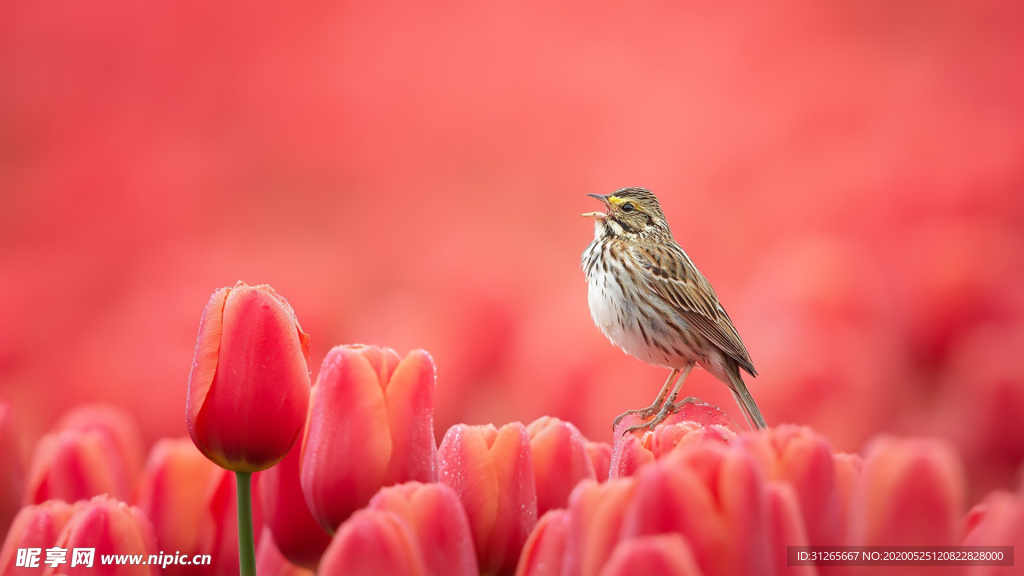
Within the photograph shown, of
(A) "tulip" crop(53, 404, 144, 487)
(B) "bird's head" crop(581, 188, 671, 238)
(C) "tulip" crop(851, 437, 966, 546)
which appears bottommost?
(C) "tulip" crop(851, 437, 966, 546)

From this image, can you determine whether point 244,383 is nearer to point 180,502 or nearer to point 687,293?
point 180,502

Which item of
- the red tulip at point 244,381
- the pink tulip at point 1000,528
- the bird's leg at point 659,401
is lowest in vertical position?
the pink tulip at point 1000,528

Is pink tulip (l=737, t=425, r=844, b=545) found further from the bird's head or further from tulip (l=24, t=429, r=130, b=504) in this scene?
the bird's head

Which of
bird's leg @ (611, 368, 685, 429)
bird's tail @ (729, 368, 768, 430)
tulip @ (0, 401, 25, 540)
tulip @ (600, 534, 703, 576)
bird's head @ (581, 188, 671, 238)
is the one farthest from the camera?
bird's head @ (581, 188, 671, 238)

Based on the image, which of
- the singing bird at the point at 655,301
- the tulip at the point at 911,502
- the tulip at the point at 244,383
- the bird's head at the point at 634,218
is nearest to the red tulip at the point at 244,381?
the tulip at the point at 244,383

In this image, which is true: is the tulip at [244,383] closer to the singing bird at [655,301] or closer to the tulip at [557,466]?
the tulip at [557,466]

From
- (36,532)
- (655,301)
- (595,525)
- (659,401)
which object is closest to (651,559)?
(595,525)

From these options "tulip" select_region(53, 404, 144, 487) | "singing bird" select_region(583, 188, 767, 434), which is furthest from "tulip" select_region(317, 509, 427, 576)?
"singing bird" select_region(583, 188, 767, 434)
